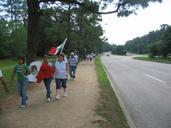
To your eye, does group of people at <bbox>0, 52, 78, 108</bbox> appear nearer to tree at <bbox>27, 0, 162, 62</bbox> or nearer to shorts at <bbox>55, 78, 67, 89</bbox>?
shorts at <bbox>55, 78, 67, 89</bbox>

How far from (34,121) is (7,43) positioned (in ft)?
209

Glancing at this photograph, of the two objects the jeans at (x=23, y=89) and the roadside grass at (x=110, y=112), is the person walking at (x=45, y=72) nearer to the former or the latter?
the jeans at (x=23, y=89)

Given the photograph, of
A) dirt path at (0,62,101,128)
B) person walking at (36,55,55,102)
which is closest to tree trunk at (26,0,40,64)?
dirt path at (0,62,101,128)

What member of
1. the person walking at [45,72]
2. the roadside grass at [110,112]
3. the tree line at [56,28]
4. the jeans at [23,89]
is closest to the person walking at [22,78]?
the jeans at [23,89]

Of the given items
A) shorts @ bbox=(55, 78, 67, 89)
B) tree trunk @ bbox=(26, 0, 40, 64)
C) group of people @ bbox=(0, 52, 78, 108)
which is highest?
tree trunk @ bbox=(26, 0, 40, 64)

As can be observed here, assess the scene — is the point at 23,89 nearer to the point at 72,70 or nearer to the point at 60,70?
the point at 60,70

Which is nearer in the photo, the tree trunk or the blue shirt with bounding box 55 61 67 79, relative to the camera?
the blue shirt with bounding box 55 61 67 79

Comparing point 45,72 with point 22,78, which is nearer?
point 22,78

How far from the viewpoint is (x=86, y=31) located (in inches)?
2095

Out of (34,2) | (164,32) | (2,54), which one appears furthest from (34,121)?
(164,32)

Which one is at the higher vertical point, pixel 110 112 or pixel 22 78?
pixel 22 78

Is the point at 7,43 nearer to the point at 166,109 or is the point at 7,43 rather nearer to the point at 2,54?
the point at 2,54

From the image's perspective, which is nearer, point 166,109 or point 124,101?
point 166,109

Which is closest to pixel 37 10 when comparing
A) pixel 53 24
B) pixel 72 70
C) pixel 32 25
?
pixel 32 25
